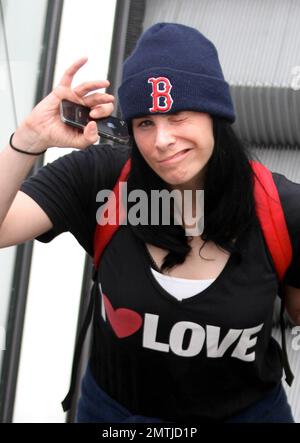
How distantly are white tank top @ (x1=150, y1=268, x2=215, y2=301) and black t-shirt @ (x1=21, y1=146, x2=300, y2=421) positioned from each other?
1 cm

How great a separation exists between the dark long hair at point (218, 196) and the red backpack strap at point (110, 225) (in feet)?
0.08

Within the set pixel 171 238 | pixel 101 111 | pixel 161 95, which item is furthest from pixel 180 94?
pixel 171 238

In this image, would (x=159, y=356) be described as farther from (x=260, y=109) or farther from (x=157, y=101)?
(x=260, y=109)

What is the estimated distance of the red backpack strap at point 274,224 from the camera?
5.04 ft

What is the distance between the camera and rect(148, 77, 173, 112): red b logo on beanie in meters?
1.51

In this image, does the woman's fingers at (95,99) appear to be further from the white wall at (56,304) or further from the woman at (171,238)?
the white wall at (56,304)

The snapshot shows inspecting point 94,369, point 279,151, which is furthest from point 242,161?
point 279,151

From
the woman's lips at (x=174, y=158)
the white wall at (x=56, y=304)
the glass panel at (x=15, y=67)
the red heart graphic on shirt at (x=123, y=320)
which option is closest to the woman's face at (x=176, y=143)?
the woman's lips at (x=174, y=158)

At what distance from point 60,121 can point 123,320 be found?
421 mm

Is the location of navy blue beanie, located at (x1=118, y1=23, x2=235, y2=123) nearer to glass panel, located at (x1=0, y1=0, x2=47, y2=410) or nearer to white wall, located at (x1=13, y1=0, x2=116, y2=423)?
glass panel, located at (x1=0, y1=0, x2=47, y2=410)

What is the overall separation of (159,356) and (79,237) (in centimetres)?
30

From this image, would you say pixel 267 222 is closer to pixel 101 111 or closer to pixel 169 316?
pixel 169 316

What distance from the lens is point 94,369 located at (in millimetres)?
1698

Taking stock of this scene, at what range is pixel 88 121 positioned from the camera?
159 cm
